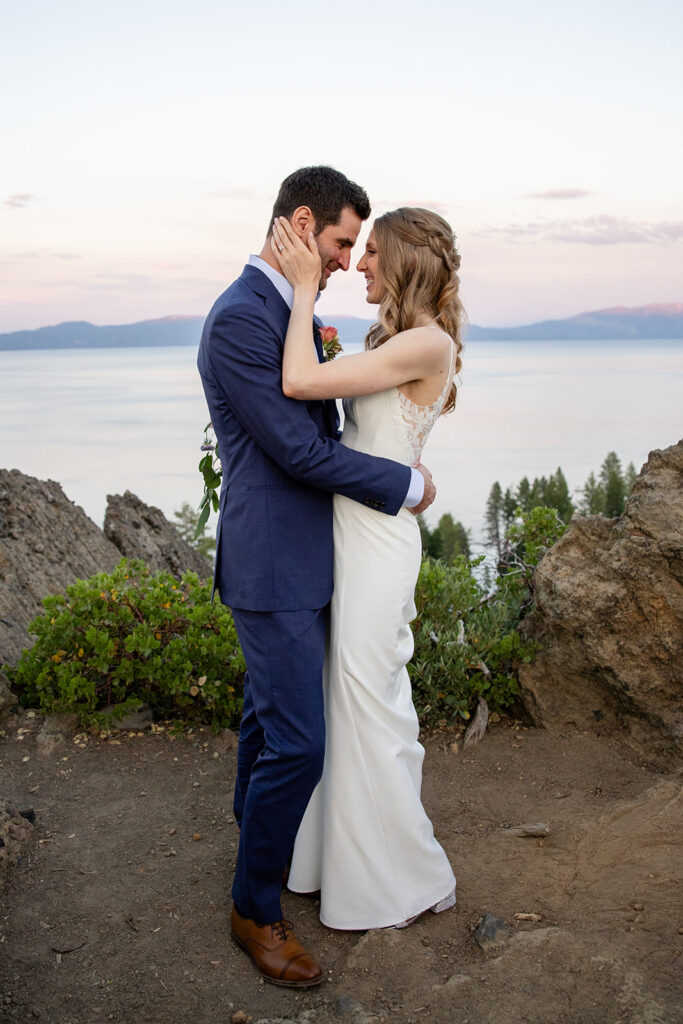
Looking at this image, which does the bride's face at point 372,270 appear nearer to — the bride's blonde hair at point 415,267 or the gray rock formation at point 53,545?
the bride's blonde hair at point 415,267

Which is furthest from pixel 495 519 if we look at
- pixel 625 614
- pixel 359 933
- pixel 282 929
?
pixel 282 929

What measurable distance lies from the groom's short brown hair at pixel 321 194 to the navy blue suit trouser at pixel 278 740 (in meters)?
1.47

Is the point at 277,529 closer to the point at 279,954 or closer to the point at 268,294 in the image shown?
the point at 268,294

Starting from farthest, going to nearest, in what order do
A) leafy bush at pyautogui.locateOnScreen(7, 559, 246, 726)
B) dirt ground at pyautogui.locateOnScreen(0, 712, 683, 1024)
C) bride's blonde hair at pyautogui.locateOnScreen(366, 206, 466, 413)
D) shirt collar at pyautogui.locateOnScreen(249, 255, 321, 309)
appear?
1. leafy bush at pyautogui.locateOnScreen(7, 559, 246, 726)
2. bride's blonde hair at pyautogui.locateOnScreen(366, 206, 466, 413)
3. shirt collar at pyautogui.locateOnScreen(249, 255, 321, 309)
4. dirt ground at pyautogui.locateOnScreen(0, 712, 683, 1024)

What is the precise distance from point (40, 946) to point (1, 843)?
24.4 inches

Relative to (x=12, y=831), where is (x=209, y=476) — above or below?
above

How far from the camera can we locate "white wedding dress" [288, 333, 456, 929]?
3475mm

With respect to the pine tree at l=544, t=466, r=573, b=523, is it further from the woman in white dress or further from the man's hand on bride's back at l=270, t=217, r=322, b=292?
the man's hand on bride's back at l=270, t=217, r=322, b=292

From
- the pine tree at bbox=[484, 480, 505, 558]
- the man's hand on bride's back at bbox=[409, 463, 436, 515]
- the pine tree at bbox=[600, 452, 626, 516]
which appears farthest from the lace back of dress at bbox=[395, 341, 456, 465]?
the pine tree at bbox=[600, 452, 626, 516]

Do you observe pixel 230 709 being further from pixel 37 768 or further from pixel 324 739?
pixel 324 739

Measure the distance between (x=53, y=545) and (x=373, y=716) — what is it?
14.2ft

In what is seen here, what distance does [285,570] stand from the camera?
10.8ft

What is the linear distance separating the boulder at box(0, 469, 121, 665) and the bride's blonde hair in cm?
372

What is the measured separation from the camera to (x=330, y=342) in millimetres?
3709
